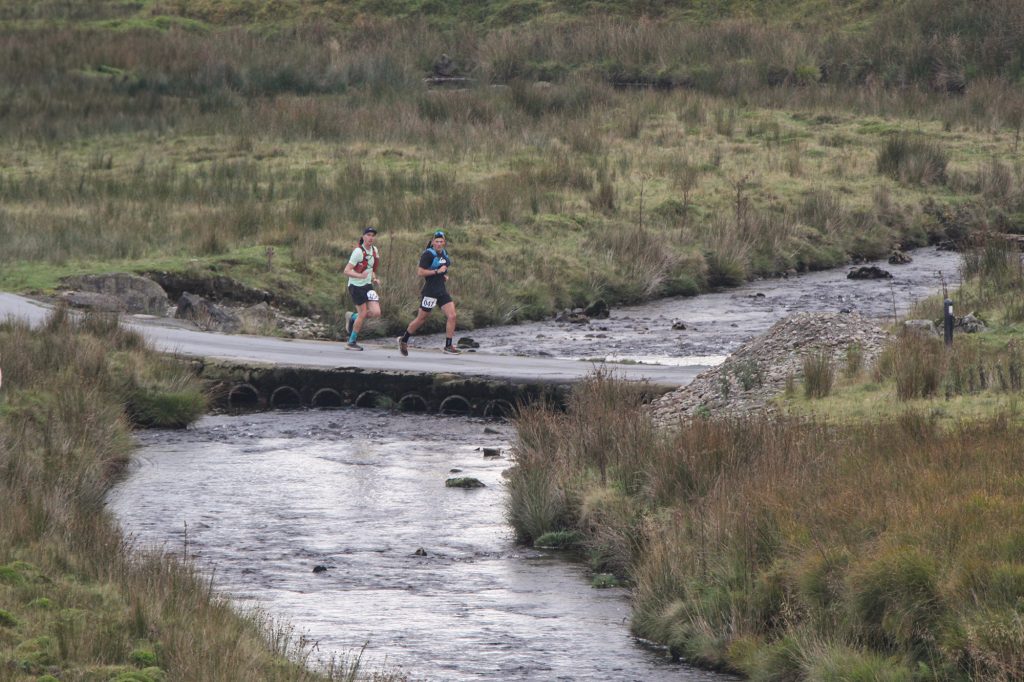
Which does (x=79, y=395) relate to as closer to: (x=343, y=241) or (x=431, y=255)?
(x=431, y=255)

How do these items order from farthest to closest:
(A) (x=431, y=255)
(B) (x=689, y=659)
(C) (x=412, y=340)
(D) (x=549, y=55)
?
(D) (x=549, y=55), (C) (x=412, y=340), (A) (x=431, y=255), (B) (x=689, y=659)

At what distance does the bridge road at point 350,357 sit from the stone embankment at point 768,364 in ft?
3.19

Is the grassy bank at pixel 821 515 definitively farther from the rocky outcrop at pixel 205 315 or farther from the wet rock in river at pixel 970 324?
the rocky outcrop at pixel 205 315

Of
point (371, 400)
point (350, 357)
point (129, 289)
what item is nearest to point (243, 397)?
point (350, 357)

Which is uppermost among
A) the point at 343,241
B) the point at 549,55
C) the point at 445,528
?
the point at 549,55

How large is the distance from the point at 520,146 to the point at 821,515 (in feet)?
92.7

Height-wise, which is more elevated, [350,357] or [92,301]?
[92,301]

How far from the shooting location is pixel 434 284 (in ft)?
72.3

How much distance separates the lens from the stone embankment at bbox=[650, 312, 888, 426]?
1630 cm

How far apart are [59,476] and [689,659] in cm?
632

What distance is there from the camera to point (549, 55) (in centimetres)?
5269

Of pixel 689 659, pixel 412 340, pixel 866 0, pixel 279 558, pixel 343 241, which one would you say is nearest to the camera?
pixel 689 659

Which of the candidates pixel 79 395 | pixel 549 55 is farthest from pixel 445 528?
pixel 549 55

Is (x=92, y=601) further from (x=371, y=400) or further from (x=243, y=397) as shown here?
(x=243, y=397)
